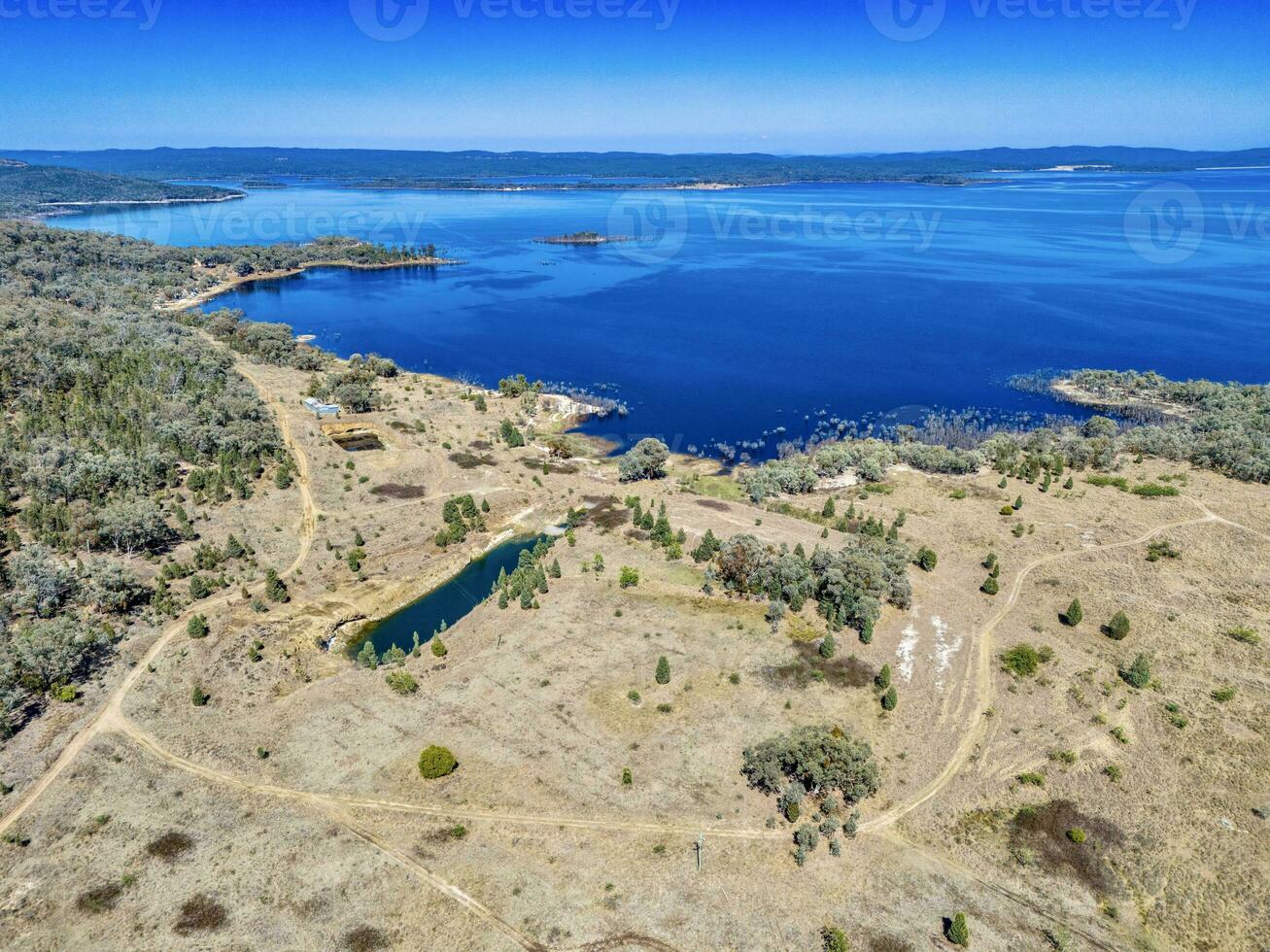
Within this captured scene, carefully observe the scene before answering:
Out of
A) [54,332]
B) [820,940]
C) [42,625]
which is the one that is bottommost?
[820,940]

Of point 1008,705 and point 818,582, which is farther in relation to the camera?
point 818,582

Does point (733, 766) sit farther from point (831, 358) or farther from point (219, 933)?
point (831, 358)

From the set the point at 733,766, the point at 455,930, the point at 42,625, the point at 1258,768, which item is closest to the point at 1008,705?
the point at 1258,768

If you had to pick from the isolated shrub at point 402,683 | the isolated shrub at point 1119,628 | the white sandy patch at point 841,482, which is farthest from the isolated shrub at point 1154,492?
the isolated shrub at point 402,683

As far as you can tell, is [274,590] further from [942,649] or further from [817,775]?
[942,649]

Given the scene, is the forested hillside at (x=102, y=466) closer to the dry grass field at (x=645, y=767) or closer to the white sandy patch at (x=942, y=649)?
the dry grass field at (x=645, y=767)

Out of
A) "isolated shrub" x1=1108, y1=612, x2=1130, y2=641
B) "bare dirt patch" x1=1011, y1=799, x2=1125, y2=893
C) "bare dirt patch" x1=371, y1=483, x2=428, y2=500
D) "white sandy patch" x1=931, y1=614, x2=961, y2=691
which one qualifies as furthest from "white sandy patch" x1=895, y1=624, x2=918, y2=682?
"bare dirt patch" x1=371, y1=483, x2=428, y2=500
